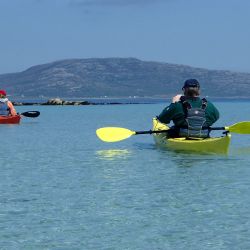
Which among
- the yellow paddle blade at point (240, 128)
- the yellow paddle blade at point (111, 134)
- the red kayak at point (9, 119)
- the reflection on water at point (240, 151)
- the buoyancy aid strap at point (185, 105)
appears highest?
the buoyancy aid strap at point (185, 105)

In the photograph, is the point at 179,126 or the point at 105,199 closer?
the point at 105,199

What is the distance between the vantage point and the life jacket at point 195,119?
63.5 feet

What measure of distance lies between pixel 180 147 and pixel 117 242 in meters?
10.7

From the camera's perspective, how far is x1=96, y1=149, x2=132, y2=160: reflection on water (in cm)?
2005

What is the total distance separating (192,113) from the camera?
1934 centimetres

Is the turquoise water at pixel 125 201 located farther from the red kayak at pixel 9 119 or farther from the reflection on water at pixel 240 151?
the red kayak at pixel 9 119

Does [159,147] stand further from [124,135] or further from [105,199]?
[105,199]

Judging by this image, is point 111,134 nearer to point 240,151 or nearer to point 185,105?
point 240,151

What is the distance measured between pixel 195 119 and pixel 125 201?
7681 mm

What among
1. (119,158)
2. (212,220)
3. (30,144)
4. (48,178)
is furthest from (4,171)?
(30,144)

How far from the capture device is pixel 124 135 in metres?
22.3

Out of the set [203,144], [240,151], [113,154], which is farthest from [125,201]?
[240,151]

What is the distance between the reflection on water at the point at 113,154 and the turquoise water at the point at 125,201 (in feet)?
0.17

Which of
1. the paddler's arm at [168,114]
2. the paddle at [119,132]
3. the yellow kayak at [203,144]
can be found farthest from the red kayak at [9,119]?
the paddler's arm at [168,114]
